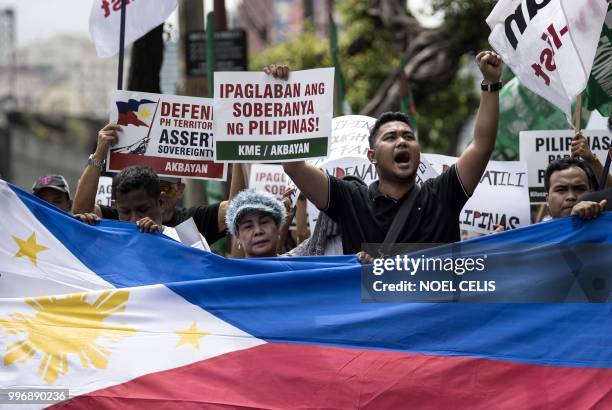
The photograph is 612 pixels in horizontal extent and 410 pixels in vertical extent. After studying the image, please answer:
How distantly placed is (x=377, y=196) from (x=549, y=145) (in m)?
2.48

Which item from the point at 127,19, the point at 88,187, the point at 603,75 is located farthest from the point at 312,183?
the point at 127,19

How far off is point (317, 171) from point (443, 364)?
1208 mm

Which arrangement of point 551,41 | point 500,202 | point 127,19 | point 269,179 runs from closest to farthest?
point 551,41 → point 127,19 → point 500,202 → point 269,179

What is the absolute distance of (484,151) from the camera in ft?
17.9

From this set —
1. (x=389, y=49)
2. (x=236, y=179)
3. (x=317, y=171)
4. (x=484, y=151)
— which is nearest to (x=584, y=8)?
(x=484, y=151)

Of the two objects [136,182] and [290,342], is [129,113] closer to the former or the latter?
[136,182]

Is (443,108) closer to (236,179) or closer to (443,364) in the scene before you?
(236,179)

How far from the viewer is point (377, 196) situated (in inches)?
226

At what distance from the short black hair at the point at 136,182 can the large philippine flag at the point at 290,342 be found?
62 cm

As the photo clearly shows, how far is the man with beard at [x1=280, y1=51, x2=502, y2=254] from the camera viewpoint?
550 cm

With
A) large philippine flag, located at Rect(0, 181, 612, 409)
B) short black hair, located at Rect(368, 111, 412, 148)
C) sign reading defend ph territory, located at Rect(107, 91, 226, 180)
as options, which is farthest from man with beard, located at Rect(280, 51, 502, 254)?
sign reading defend ph territory, located at Rect(107, 91, 226, 180)

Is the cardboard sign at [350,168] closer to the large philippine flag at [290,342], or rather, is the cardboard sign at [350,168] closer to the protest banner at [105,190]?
the protest banner at [105,190]

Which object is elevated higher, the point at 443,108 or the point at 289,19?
the point at 289,19

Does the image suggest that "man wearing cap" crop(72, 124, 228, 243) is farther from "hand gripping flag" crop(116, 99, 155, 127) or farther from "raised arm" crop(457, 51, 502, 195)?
"raised arm" crop(457, 51, 502, 195)
